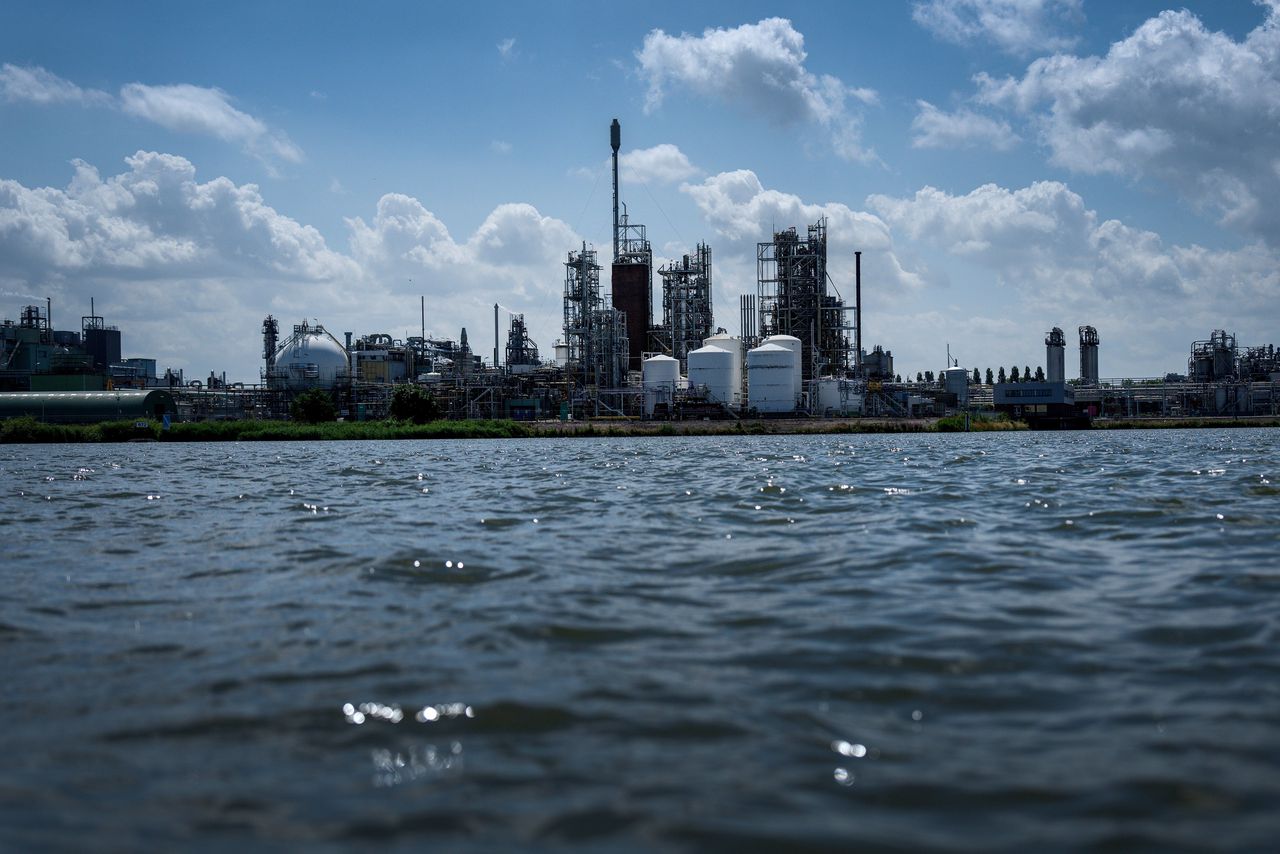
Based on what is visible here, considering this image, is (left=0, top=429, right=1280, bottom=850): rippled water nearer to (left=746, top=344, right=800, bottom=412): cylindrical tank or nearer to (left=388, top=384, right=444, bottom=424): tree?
(left=388, top=384, right=444, bottom=424): tree

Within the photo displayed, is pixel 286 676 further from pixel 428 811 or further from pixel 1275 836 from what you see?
pixel 1275 836

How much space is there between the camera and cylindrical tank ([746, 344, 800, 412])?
91.3m

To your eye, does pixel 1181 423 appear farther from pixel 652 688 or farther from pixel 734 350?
pixel 652 688

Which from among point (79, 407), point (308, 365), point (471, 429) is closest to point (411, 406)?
point (471, 429)

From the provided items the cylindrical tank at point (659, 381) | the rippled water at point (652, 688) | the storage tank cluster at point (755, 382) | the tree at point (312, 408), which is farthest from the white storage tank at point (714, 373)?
the rippled water at point (652, 688)

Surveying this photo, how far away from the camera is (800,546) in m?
11.6

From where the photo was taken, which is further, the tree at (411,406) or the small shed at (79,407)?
the tree at (411,406)

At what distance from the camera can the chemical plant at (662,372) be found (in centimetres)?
9394

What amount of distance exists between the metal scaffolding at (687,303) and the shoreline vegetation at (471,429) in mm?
21501

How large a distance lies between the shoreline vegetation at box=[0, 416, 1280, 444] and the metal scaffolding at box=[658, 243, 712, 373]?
2150 cm

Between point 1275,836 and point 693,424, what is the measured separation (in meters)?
78.8

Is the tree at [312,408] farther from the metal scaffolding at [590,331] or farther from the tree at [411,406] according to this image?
the metal scaffolding at [590,331]

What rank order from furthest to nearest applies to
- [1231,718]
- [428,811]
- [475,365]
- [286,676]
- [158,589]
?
1. [475,365]
2. [158,589]
3. [286,676]
4. [1231,718]
5. [428,811]

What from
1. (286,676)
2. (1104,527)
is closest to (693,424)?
(1104,527)
